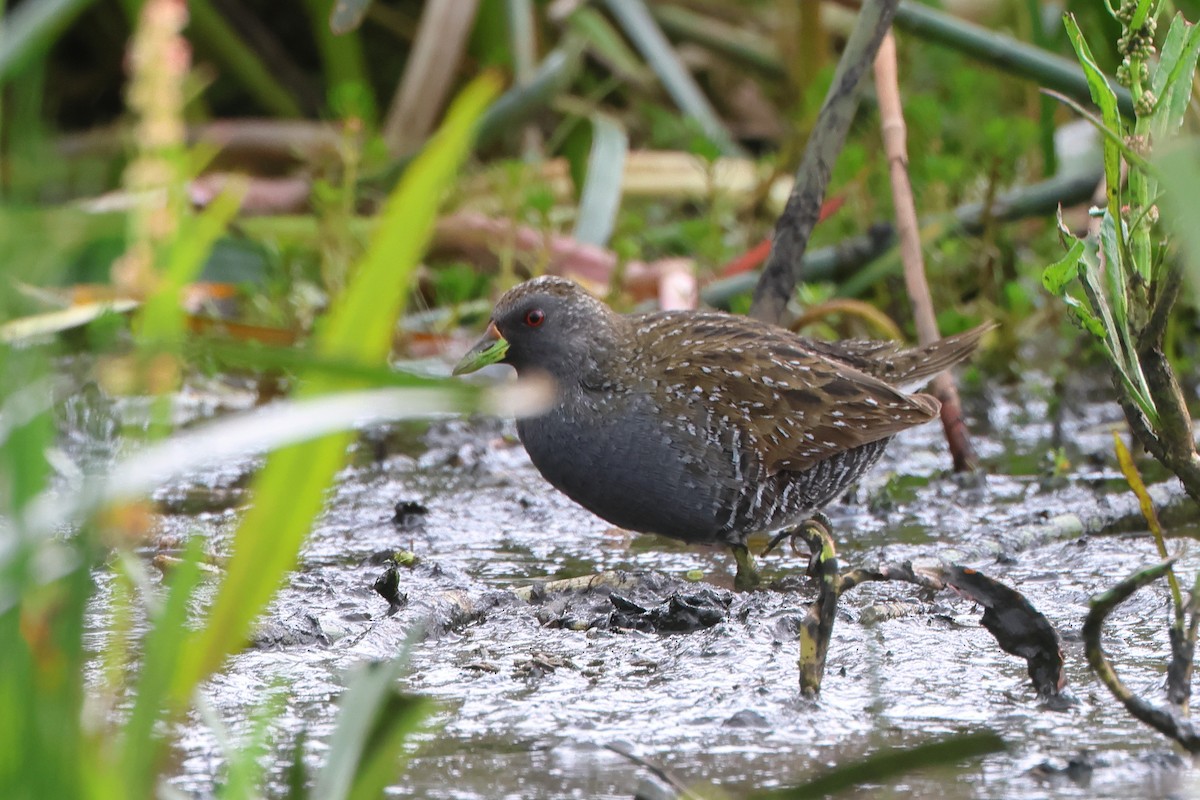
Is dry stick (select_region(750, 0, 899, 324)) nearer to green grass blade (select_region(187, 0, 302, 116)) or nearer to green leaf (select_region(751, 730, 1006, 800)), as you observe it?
green leaf (select_region(751, 730, 1006, 800))

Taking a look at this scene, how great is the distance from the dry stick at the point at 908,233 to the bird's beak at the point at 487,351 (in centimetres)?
98

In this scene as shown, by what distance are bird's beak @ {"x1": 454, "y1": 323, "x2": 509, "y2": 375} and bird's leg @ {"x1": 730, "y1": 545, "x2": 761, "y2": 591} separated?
2.20 ft

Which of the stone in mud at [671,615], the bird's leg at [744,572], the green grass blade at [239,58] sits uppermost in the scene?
the green grass blade at [239,58]

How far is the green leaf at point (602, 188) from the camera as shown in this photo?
500cm

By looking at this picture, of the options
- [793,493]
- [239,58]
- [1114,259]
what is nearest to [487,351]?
[793,493]

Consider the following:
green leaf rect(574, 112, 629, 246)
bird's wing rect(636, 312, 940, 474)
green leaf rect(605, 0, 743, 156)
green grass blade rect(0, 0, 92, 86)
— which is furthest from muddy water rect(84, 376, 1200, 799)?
green leaf rect(605, 0, 743, 156)

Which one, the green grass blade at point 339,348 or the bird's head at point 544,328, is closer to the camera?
the green grass blade at point 339,348

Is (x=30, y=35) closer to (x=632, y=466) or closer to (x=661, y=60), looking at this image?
(x=632, y=466)

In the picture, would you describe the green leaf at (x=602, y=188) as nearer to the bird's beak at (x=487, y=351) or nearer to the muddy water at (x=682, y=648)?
the muddy water at (x=682, y=648)

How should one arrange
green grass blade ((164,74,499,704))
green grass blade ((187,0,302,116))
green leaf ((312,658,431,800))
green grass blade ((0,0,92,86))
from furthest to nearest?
green grass blade ((187,0,302,116)) < green grass blade ((0,0,92,86)) < green leaf ((312,658,431,800)) < green grass blade ((164,74,499,704))

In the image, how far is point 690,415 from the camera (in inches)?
127

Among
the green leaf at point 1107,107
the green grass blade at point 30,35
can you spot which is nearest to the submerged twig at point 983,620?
the green leaf at point 1107,107

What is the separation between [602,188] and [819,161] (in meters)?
1.76

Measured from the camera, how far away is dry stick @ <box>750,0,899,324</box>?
332 cm
